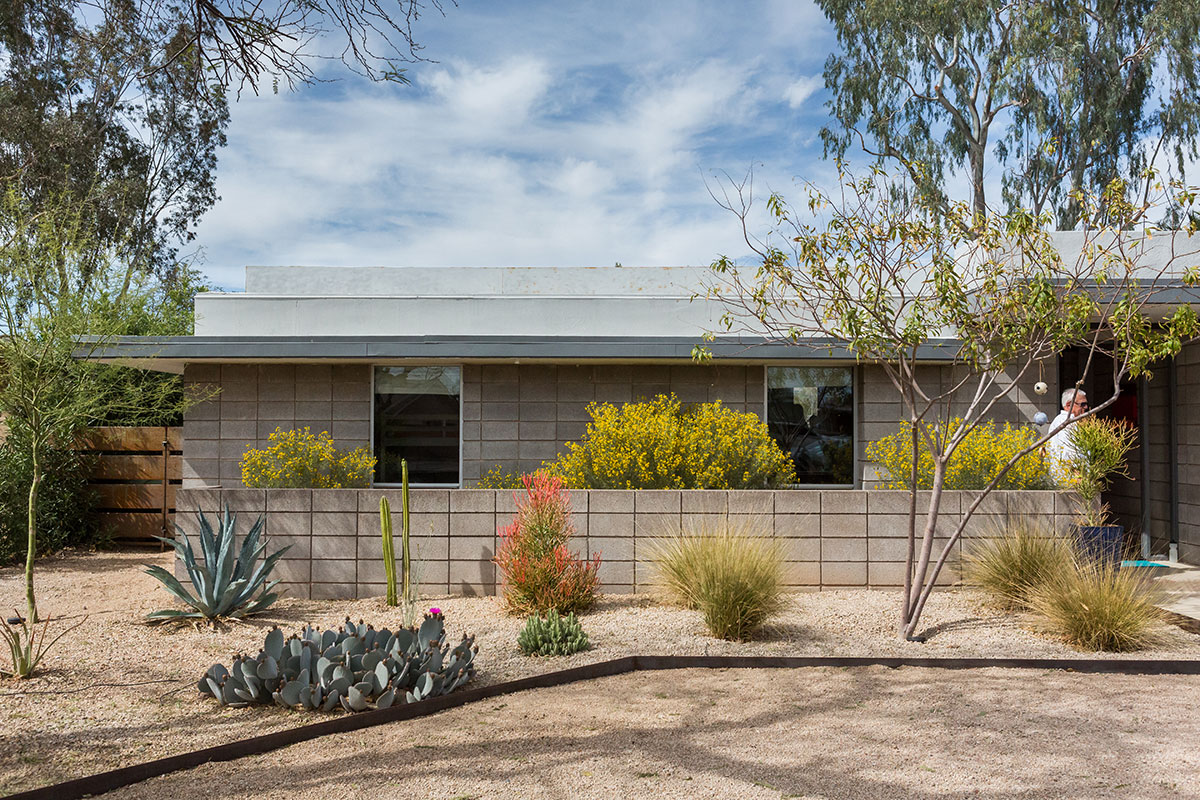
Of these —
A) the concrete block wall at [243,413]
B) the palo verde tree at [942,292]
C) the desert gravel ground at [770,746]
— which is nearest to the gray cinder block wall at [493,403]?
the concrete block wall at [243,413]

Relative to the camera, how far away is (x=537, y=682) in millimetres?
5875

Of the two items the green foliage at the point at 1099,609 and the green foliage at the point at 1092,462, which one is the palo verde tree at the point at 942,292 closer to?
the green foliage at the point at 1099,609

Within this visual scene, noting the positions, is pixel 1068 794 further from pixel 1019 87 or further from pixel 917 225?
pixel 1019 87

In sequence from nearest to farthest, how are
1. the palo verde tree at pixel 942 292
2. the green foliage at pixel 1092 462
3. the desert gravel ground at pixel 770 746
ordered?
the desert gravel ground at pixel 770 746 < the palo verde tree at pixel 942 292 < the green foliage at pixel 1092 462

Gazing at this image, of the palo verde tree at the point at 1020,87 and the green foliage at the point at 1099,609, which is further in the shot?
the palo verde tree at the point at 1020,87

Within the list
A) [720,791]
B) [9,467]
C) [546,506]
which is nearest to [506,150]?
[9,467]

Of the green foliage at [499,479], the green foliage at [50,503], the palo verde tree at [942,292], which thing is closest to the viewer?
the palo verde tree at [942,292]

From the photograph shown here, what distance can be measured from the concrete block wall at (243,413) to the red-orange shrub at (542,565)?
3580 mm

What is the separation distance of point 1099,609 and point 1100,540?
1.80m

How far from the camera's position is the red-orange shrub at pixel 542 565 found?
7422 mm

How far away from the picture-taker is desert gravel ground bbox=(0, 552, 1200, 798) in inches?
188

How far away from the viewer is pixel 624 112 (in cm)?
1606

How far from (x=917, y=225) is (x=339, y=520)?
227 inches

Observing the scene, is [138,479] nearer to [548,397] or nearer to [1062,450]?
[548,397]
